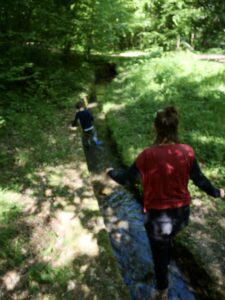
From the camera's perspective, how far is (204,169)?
7723 mm

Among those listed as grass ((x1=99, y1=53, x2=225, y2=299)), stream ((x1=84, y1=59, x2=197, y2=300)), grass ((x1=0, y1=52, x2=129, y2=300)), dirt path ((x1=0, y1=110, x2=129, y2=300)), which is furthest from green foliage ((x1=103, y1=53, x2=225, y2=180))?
dirt path ((x1=0, y1=110, x2=129, y2=300))

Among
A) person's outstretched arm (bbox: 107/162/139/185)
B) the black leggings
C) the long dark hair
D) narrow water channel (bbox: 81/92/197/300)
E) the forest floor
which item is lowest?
narrow water channel (bbox: 81/92/197/300)

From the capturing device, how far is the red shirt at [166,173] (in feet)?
11.8

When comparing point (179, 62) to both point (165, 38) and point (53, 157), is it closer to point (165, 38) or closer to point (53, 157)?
point (165, 38)

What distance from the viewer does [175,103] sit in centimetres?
1141

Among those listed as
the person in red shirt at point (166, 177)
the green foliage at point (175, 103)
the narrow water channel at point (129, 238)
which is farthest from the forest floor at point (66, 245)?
the green foliage at point (175, 103)

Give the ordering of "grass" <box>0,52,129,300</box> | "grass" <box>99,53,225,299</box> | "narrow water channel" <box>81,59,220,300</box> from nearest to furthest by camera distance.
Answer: "grass" <box>0,52,129,300</box> → "narrow water channel" <box>81,59,220,300</box> → "grass" <box>99,53,225,299</box>

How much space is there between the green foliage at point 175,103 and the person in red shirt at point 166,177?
151 inches

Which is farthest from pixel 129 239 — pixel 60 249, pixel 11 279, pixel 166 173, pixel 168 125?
pixel 168 125

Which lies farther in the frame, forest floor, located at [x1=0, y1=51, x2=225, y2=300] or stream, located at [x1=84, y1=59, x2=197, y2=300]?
stream, located at [x1=84, y1=59, x2=197, y2=300]

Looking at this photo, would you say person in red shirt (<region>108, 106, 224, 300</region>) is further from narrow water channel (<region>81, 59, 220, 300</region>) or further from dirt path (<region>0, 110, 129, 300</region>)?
narrow water channel (<region>81, 59, 220, 300</region>)

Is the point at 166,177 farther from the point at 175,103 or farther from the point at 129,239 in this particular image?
the point at 175,103

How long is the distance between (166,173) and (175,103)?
8128mm

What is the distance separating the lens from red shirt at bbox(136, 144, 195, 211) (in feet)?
11.8
